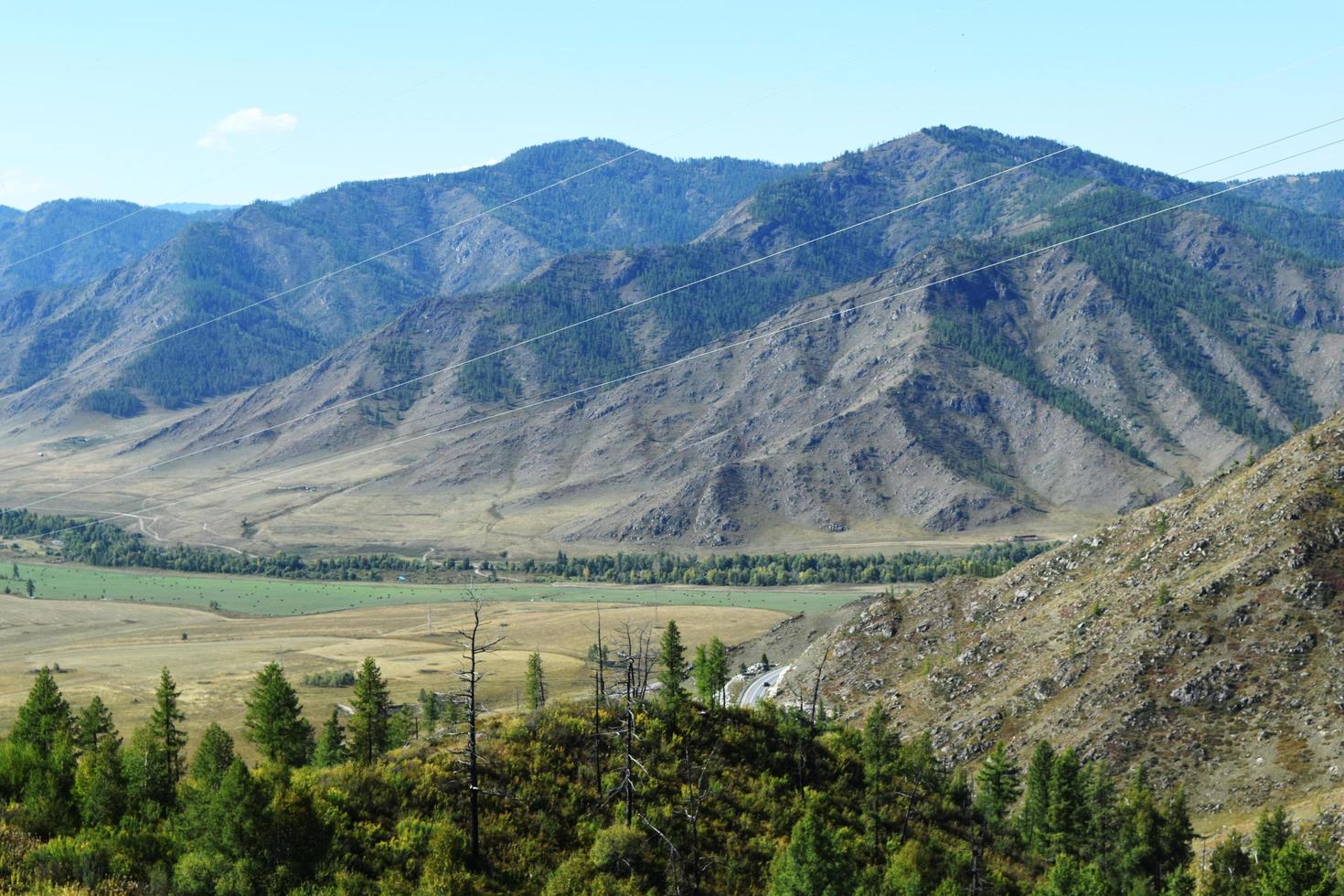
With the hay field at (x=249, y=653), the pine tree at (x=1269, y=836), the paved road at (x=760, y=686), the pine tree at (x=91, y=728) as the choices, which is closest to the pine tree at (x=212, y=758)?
the pine tree at (x=91, y=728)

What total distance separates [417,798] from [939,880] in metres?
26.4

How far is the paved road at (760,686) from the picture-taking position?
131 m

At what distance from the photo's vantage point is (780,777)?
64.9 metres

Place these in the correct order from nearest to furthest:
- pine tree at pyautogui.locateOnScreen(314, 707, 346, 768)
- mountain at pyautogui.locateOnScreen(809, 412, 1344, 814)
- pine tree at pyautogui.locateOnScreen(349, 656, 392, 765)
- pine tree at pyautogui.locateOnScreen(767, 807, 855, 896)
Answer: pine tree at pyautogui.locateOnScreen(767, 807, 855, 896)
pine tree at pyautogui.locateOnScreen(314, 707, 346, 768)
pine tree at pyautogui.locateOnScreen(349, 656, 392, 765)
mountain at pyautogui.locateOnScreen(809, 412, 1344, 814)

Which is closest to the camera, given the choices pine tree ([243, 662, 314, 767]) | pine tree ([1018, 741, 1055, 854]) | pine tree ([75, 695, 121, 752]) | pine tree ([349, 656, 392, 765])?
pine tree ([243, 662, 314, 767])

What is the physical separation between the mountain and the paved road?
9858mm

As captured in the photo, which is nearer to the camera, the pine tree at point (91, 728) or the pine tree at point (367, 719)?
the pine tree at point (91, 728)

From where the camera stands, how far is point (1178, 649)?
334 ft

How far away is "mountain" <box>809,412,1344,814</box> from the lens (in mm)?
93500

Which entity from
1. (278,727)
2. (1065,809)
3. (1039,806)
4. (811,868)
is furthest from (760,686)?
(811,868)

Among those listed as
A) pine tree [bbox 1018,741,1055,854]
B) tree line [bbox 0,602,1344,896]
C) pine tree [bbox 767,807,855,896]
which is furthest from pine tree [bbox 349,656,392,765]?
pine tree [bbox 1018,741,1055,854]

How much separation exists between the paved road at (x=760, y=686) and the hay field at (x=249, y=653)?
18905mm

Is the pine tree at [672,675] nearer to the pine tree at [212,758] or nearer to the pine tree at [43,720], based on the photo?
the pine tree at [212,758]

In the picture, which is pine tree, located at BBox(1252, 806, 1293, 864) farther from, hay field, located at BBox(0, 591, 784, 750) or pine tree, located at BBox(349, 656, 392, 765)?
hay field, located at BBox(0, 591, 784, 750)
